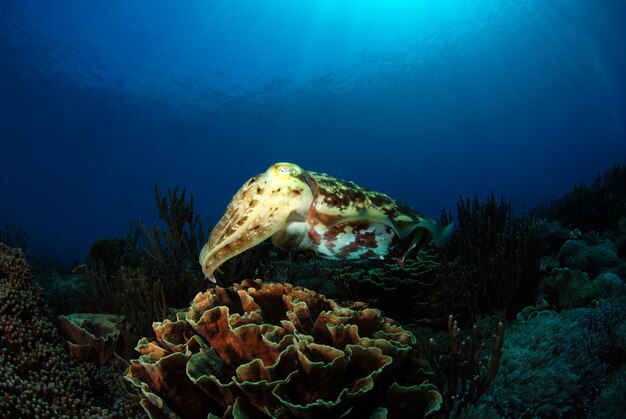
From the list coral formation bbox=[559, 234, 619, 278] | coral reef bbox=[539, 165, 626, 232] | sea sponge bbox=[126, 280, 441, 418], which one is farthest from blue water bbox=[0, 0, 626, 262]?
sea sponge bbox=[126, 280, 441, 418]

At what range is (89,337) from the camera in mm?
3398

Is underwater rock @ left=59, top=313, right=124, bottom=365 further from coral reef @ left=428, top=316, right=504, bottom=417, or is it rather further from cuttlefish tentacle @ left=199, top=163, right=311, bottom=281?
coral reef @ left=428, top=316, right=504, bottom=417

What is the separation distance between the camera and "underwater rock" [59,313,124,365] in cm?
Result: 332

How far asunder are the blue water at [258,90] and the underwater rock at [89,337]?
5014cm

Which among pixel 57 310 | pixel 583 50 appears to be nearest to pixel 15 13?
pixel 57 310

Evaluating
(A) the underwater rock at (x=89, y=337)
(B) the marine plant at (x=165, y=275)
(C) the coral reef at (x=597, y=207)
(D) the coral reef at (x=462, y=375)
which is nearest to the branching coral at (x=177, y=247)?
(B) the marine plant at (x=165, y=275)

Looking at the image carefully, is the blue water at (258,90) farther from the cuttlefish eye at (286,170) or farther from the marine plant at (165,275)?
the cuttlefish eye at (286,170)

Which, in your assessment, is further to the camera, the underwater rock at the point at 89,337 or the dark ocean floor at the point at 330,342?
the underwater rock at the point at 89,337

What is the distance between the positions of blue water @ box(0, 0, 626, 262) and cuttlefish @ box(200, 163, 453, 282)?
5175 centimetres

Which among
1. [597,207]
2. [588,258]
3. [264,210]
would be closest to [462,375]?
[264,210]

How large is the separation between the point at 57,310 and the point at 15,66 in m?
73.0

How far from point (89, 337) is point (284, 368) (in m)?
2.56

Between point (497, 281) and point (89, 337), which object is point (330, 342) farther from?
point (497, 281)

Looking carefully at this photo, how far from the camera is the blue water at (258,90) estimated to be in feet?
212
